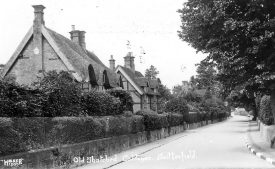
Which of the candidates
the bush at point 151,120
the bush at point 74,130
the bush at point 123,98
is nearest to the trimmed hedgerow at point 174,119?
the bush at point 151,120

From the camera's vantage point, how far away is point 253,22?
18.3 meters

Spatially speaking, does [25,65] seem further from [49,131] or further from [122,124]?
[49,131]

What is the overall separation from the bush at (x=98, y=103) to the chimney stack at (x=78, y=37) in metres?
22.5

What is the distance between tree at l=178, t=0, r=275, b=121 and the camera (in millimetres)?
18484

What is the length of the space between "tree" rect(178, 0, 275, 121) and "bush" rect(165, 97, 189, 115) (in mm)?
26015

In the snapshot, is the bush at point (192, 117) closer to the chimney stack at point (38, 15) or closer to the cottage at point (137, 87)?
the cottage at point (137, 87)

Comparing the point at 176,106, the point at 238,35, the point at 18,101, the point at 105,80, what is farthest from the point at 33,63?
the point at 18,101

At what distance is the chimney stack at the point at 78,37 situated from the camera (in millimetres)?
44656

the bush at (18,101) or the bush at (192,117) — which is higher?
the bush at (18,101)

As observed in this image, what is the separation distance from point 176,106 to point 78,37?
1251 cm

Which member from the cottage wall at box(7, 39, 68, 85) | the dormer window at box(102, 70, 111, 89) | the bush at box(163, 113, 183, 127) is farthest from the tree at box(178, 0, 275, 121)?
the dormer window at box(102, 70, 111, 89)

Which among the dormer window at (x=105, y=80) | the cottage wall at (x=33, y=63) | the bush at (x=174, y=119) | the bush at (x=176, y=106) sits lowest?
the bush at (x=174, y=119)

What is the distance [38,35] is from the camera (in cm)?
3453

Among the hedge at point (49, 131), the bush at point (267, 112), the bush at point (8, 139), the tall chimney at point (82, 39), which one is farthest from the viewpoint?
the tall chimney at point (82, 39)
